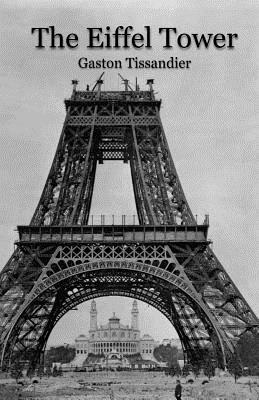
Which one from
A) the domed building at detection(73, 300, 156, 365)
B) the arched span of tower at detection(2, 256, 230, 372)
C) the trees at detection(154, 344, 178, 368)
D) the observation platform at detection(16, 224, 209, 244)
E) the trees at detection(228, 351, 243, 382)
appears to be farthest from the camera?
the domed building at detection(73, 300, 156, 365)

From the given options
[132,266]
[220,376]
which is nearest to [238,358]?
[220,376]

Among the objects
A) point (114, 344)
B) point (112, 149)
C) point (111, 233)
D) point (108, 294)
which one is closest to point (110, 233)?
point (111, 233)

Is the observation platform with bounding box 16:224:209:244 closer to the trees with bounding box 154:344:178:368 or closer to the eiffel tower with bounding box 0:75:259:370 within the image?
the eiffel tower with bounding box 0:75:259:370

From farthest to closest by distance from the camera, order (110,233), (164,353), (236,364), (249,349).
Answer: (164,353), (110,233), (249,349), (236,364)

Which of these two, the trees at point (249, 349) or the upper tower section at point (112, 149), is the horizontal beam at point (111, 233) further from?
the trees at point (249, 349)

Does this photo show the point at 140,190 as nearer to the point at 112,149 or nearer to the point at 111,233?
the point at 112,149

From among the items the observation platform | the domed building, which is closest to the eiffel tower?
the observation platform

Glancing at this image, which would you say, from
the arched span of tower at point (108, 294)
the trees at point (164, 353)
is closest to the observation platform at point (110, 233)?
the arched span of tower at point (108, 294)
